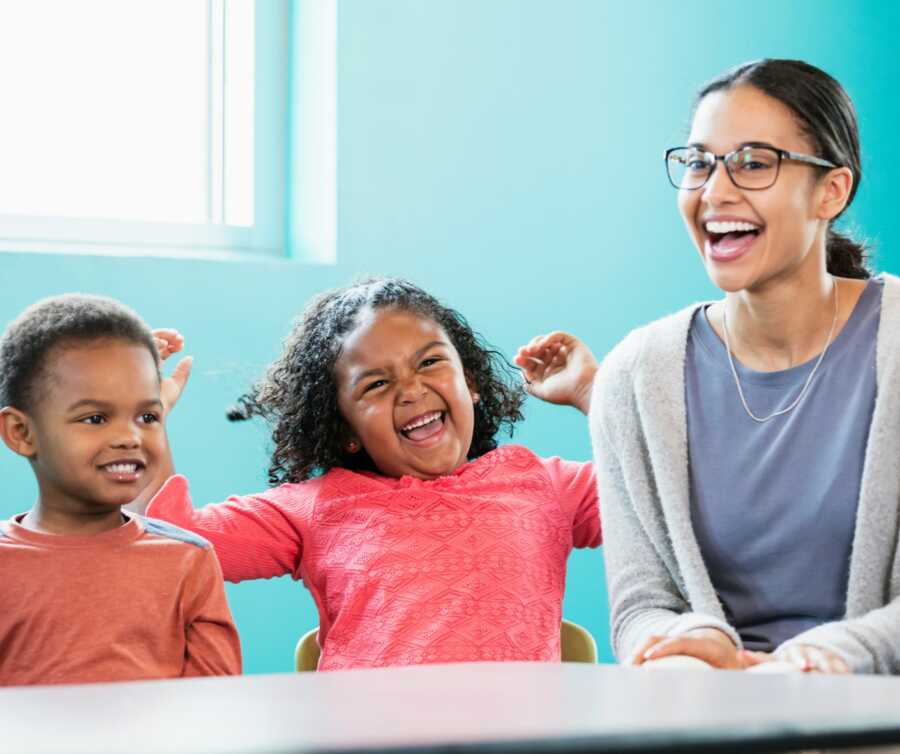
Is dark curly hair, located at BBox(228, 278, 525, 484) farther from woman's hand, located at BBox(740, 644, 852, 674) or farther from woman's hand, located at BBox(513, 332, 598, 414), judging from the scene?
woman's hand, located at BBox(740, 644, 852, 674)

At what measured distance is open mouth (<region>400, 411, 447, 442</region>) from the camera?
1938 millimetres

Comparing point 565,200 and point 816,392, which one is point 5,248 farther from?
point 816,392

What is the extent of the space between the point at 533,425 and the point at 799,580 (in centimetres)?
130

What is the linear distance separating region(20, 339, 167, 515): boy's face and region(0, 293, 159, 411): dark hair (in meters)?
0.01

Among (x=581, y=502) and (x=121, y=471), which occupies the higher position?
(x=121, y=471)

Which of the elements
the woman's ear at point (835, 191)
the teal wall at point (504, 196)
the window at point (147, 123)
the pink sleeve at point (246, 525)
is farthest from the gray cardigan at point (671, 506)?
the window at point (147, 123)

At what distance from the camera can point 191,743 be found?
1.23 ft

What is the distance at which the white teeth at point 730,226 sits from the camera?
1.68m

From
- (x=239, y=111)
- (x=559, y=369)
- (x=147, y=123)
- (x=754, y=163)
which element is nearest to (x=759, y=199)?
(x=754, y=163)

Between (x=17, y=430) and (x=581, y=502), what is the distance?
0.86 metres

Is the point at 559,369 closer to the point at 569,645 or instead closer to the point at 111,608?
the point at 569,645

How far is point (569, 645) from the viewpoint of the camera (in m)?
1.97

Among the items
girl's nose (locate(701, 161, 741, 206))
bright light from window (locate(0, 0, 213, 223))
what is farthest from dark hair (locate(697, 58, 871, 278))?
bright light from window (locate(0, 0, 213, 223))

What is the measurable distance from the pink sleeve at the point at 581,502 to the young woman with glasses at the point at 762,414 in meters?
0.23
